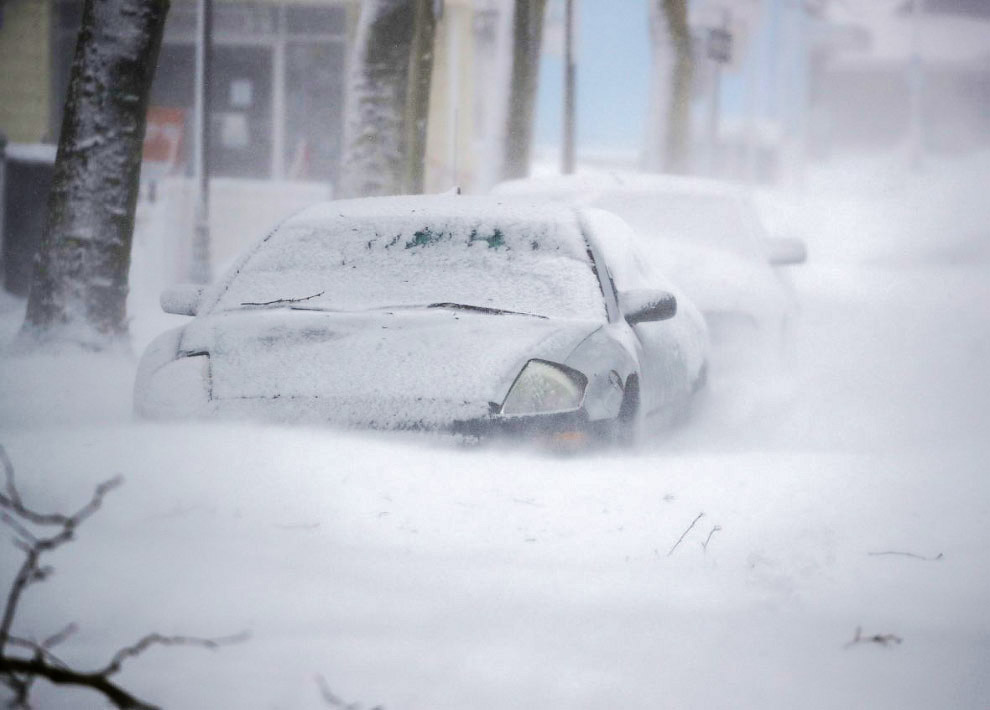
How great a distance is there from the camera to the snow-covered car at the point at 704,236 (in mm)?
8492

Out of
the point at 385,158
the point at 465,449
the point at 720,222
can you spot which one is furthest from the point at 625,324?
the point at 385,158

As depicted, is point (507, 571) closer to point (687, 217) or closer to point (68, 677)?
point (68, 677)

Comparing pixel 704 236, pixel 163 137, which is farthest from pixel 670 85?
pixel 704 236

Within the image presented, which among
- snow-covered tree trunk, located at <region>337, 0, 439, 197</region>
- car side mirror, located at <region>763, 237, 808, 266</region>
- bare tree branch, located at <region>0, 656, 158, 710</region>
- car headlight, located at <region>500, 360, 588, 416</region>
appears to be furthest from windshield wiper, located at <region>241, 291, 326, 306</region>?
snow-covered tree trunk, located at <region>337, 0, 439, 197</region>

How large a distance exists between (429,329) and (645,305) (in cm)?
119

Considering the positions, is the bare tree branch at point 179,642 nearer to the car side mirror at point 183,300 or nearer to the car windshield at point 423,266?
the car windshield at point 423,266

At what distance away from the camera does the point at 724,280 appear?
866 centimetres

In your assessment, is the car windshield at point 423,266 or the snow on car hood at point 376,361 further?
the car windshield at point 423,266

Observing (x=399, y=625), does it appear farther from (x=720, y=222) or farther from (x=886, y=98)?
(x=886, y=98)

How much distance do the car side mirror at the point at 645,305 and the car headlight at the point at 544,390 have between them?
0.86m

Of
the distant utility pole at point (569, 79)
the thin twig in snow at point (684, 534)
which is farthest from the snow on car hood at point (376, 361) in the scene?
the distant utility pole at point (569, 79)

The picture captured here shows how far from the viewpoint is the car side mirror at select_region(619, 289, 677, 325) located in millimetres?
5844

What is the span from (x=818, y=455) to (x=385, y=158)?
753 cm

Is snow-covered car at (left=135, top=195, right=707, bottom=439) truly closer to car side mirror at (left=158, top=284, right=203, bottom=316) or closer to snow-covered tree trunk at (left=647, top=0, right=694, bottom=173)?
car side mirror at (left=158, top=284, right=203, bottom=316)
